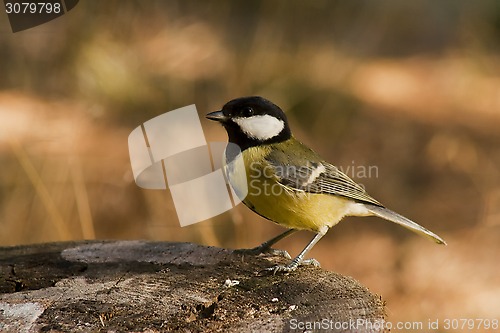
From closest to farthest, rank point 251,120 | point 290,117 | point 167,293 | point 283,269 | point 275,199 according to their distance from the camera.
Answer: point 167,293 → point 283,269 → point 275,199 → point 251,120 → point 290,117

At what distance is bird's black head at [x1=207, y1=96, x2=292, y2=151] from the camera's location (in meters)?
3.21

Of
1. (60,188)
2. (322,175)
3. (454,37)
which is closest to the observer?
(322,175)

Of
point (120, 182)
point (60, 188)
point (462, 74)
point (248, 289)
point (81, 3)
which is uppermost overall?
point (81, 3)

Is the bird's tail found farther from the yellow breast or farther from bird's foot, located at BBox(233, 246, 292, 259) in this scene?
bird's foot, located at BBox(233, 246, 292, 259)

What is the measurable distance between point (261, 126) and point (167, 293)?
1063 millimetres

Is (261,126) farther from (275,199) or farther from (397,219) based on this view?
(397,219)

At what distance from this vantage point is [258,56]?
6.34 metres

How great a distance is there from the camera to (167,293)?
2510 millimetres

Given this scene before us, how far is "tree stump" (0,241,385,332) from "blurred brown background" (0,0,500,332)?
49.0 inches

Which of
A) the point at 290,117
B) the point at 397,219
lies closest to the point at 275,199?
the point at 397,219

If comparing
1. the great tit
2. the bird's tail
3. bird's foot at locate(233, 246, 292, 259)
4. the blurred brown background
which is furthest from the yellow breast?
the blurred brown background

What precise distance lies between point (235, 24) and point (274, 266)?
579 cm

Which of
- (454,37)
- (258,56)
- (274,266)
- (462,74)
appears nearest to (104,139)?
(258,56)

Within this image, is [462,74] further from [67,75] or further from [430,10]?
[67,75]
